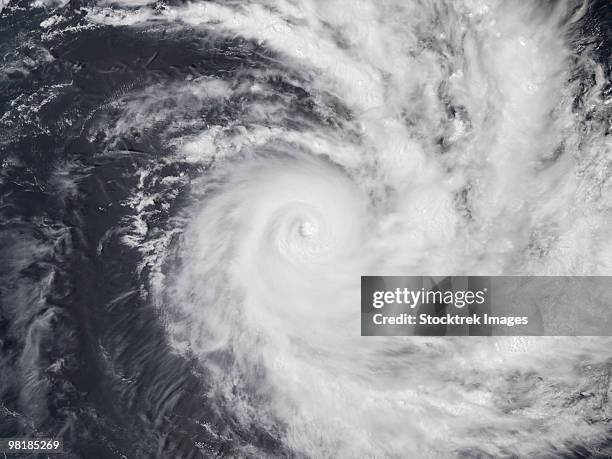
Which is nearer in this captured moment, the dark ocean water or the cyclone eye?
the cyclone eye

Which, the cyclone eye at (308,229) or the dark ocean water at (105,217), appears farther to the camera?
the dark ocean water at (105,217)

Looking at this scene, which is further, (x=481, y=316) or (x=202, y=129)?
(x=202, y=129)

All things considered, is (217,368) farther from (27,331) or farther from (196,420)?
(27,331)

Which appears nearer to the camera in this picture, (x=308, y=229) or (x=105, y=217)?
(x=308, y=229)

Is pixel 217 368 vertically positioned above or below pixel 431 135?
below

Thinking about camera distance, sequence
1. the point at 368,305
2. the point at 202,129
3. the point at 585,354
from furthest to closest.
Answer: the point at 202,129, the point at 368,305, the point at 585,354

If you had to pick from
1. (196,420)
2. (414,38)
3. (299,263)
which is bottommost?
(196,420)

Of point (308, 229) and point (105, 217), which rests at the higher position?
point (105, 217)

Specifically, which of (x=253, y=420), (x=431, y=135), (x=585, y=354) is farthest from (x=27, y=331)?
(x=585, y=354)
